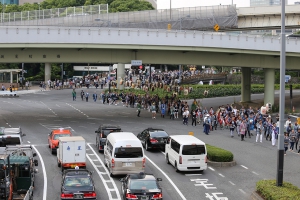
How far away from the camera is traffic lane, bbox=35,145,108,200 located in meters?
22.9

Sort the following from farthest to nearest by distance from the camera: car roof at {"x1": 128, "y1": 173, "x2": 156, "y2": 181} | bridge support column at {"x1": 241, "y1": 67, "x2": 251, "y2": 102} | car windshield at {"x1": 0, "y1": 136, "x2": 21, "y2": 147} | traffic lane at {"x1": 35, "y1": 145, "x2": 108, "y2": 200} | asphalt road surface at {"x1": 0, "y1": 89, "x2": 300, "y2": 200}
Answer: bridge support column at {"x1": 241, "y1": 67, "x2": 251, "y2": 102}, car windshield at {"x1": 0, "y1": 136, "x2": 21, "y2": 147}, asphalt road surface at {"x1": 0, "y1": 89, "x2": 300, "y2": 200}, traffic lane at {"x1": 35, "y1": 145, "x2": 108, "y2": 200}, car roof at {"x1": 128, "y1": 173, "x2": 156, "y2": 181}

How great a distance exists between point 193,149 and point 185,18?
60.1 meters

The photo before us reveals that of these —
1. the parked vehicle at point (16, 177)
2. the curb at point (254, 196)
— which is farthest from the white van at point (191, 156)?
the parked vehicle at point (16, 177)

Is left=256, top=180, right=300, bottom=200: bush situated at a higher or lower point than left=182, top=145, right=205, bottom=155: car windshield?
lower

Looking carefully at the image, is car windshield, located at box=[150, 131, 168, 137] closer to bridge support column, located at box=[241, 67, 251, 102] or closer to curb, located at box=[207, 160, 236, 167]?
curb, located at box=[207, 160, 236, 167]

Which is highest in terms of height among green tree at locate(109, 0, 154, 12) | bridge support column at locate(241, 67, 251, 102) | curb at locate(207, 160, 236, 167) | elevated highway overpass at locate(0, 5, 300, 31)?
green tree at locate(109, 0, 154, 12)

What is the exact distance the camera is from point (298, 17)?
3219 inches

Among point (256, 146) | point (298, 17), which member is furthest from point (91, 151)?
point (298, 17)

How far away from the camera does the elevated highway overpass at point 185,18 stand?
81.2m

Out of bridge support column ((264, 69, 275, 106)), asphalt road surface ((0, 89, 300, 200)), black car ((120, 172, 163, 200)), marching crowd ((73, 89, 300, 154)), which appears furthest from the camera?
bridge support column ((264, 69, 275, 106))

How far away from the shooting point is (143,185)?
20906mm

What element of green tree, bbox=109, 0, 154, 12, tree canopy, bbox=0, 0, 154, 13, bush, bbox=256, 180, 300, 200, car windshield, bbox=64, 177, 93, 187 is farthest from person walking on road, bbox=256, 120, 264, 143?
green tree, bbox=109, 0, 154, 12

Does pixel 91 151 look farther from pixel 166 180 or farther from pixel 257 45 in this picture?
pixel 257 45

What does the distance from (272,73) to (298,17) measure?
1113 inches
